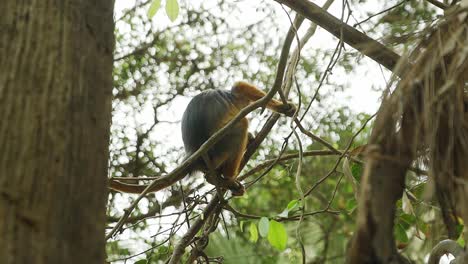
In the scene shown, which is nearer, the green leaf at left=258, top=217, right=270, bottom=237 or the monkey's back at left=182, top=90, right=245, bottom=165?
the green leaf at left=258, top=217, right=270, bottom=237

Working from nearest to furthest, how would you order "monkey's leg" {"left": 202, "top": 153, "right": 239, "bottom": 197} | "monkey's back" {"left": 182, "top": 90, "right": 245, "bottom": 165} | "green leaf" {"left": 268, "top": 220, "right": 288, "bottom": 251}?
"green leaf" {"left": 268, "top": 220, "right": 288, "bottom": 251}
"monkey's leg" {"left": 202, "top": 153, "right": 239, "bottom": 197}
"monkey's back" {"left": 182, "top": 90, "right": 245, "bottom": 165}

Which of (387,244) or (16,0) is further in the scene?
(16,0)

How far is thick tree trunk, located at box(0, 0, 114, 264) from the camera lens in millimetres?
1217

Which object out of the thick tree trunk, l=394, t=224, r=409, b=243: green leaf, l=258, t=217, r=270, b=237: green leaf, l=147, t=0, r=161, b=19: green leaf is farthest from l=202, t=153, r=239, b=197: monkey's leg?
the thick tree trunk

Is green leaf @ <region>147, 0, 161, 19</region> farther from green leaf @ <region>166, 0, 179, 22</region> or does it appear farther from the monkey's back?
the monkey's back

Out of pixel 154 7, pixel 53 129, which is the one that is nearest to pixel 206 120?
pixel 154 7

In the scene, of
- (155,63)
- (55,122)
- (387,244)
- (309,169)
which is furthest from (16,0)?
(309,169)

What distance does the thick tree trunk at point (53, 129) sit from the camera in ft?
3.99

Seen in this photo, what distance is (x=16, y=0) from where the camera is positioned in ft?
4.73

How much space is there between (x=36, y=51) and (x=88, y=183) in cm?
33

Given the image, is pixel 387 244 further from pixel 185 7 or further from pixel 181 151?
pixel 185 7

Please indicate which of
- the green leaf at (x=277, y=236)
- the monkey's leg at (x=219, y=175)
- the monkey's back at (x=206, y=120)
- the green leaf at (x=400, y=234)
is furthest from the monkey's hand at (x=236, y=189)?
the green leaf at (x=400, y=234)

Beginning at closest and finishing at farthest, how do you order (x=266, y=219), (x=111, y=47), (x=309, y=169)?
1. (x=111, y=47)
2. (x=266, y=219)
3. (x=309, y=169)

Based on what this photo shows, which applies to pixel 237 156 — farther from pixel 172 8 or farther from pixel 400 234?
pixel 172 8
